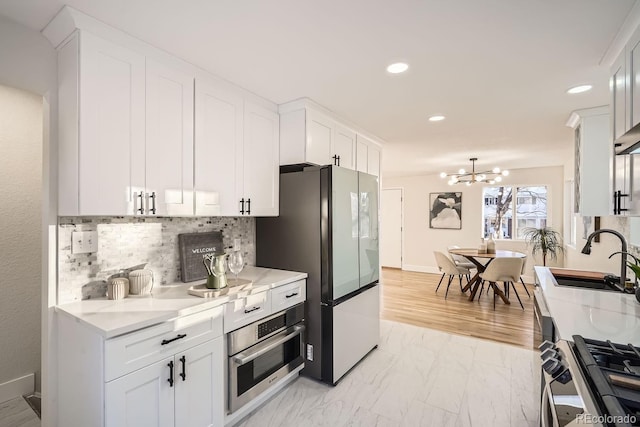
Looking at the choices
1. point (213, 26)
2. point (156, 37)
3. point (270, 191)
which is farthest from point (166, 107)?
point (270, 191)

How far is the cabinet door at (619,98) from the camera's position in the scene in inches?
62.7

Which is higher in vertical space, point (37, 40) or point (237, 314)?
point (37, 40)

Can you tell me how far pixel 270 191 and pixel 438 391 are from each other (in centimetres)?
217

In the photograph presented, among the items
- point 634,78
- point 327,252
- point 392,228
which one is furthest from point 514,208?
point 327,252

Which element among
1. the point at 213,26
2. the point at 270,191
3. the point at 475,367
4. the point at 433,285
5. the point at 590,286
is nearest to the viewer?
the point at 213,26

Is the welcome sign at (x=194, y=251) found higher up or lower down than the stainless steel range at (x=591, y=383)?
higher up

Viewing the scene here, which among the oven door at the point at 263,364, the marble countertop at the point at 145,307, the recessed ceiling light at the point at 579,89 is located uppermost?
the recessed ceiling light at the point at 579,89

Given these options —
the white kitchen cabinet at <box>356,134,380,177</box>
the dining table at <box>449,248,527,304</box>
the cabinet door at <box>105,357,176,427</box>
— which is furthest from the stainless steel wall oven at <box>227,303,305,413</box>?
the dining table at <box>449,248,527,304</box>

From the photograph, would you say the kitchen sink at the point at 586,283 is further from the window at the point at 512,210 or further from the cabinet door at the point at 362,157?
the window at the point at 512,210

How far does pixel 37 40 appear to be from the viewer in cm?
163

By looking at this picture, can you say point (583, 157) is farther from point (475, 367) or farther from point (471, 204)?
point (471, 204)

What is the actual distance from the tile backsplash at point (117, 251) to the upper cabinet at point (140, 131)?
0.82 feet

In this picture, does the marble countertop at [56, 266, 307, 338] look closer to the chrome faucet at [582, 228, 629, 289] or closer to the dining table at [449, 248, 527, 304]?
the chrome faucet at [582, 228, 629, 289]

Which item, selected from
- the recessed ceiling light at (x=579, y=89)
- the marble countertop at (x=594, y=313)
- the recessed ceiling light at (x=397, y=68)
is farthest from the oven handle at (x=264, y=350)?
the recessed ceiling light at (x=579, y=89)
